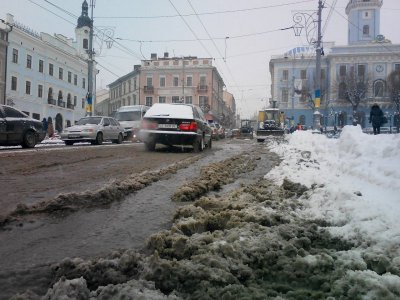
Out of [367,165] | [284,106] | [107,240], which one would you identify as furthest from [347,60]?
[107,240]

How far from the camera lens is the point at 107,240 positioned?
9.04 ft

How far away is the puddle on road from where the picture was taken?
7.25 ft

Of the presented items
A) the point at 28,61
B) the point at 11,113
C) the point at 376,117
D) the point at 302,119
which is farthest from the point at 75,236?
the point at 302,119

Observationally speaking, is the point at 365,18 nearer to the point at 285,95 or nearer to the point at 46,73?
the point at 285,95

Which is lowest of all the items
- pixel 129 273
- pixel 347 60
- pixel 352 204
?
pixel 129 273

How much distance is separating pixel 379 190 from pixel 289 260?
235 cm

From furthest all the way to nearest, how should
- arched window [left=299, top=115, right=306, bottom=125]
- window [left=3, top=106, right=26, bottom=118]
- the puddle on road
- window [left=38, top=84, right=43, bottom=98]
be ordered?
arched window [left=299, top=115, right=306, bottom=125] → window [left=38, top=84, right=43, bottom=98] → window [left=3, top=106, right=26, bottom=118] → the puddle on road

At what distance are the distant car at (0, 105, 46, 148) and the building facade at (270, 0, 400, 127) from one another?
48.7 metres

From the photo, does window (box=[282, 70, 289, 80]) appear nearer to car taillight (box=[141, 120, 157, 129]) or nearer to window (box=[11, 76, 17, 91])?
window (box=[11, 76, 17, 91])

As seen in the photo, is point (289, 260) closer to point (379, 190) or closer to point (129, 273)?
point (129, 273)

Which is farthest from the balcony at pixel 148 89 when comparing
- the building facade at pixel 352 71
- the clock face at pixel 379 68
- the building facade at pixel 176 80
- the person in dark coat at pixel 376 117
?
the person in dark coat at pixel 376 117

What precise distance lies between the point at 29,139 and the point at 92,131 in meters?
4.58

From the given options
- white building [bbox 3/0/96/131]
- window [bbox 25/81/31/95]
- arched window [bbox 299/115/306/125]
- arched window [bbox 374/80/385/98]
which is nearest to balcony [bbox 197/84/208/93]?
arched window [bbox 299/115/306/125]

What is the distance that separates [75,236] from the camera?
2826mm
